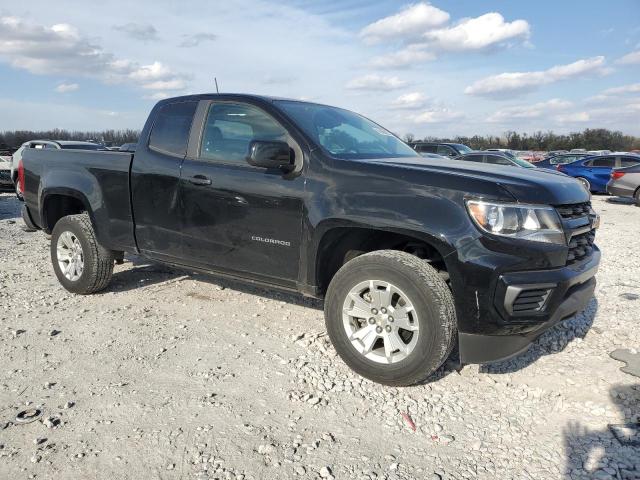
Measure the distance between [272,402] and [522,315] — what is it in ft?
5.14

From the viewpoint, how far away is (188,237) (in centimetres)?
413

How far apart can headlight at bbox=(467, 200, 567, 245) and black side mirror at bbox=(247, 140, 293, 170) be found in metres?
1.29

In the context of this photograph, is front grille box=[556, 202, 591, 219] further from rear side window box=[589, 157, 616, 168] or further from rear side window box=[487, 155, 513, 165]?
rear side window box=[589, 157, 616, 168]

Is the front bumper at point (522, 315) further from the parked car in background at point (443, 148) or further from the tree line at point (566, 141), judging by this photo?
the tree line at point (566, 141)

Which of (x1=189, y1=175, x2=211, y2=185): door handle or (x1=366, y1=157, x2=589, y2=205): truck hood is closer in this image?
(x1=366, y1=157, x2=589, y2=205): truck hood

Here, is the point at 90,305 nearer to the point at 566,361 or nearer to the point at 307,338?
the point at 307,338

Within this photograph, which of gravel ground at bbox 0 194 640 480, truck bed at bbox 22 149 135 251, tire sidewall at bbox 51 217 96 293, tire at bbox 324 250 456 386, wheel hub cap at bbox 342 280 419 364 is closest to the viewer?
gravel ground at bbox 0 194 640 480

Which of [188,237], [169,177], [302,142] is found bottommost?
[188,237]

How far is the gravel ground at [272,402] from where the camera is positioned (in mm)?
2486

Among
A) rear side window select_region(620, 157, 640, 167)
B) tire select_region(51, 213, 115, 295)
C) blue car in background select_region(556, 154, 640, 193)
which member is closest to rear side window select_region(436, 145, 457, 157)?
blue car in background select_region(556, 154, 640, 193)

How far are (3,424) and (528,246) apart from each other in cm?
308

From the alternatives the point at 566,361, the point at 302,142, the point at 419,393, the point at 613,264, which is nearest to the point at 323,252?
the point at 302,142

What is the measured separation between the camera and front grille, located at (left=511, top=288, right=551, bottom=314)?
283 centimetres

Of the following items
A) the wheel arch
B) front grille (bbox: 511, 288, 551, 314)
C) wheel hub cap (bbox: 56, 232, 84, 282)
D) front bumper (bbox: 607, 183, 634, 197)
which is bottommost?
front bumper (bbox: 607, 183, 634, 197)
